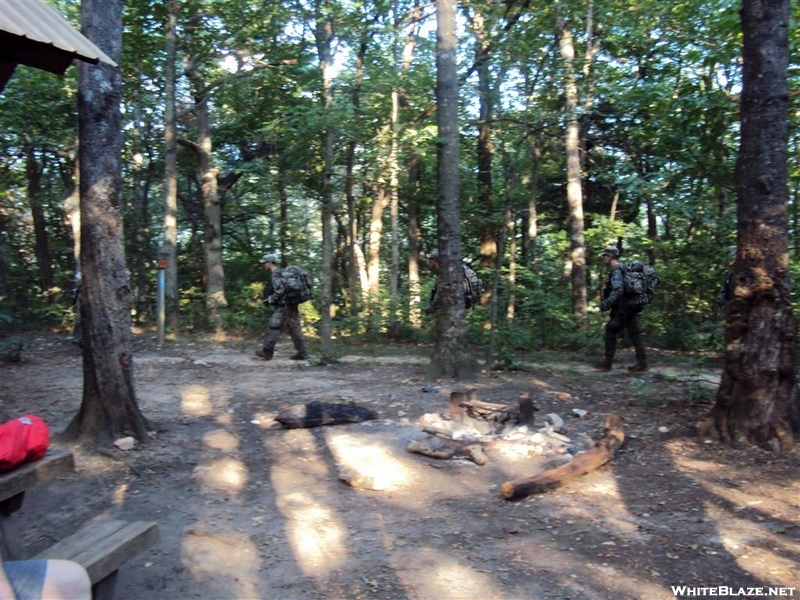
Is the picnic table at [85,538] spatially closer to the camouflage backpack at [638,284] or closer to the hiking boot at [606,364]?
the camouflage backpack at [638,284]

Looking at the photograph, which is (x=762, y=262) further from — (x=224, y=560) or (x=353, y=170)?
(x=353, y=170)

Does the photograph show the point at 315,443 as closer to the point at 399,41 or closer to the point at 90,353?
the point at 90,353

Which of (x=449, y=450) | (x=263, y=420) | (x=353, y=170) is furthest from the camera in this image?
(x=353, y=170)

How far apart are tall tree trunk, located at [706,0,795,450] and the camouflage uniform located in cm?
748

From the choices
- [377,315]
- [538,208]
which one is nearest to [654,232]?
[538,208]

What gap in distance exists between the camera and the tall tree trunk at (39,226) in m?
20.5

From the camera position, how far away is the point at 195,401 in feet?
27.9

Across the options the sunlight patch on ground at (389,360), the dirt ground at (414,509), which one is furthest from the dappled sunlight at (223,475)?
the sunlight patch on ground at (389,360)

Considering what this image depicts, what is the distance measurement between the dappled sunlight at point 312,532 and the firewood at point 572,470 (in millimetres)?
1424

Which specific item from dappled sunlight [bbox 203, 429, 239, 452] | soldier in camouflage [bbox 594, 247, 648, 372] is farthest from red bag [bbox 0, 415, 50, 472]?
soldier in camouflage [bbox 594, 247, 648, 372]

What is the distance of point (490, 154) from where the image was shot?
61.7 feet

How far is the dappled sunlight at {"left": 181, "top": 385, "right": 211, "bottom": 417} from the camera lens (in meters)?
7.96

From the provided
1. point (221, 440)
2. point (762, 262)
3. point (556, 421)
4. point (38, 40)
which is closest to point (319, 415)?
point (221, 440)

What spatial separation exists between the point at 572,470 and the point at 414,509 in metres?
1.42
